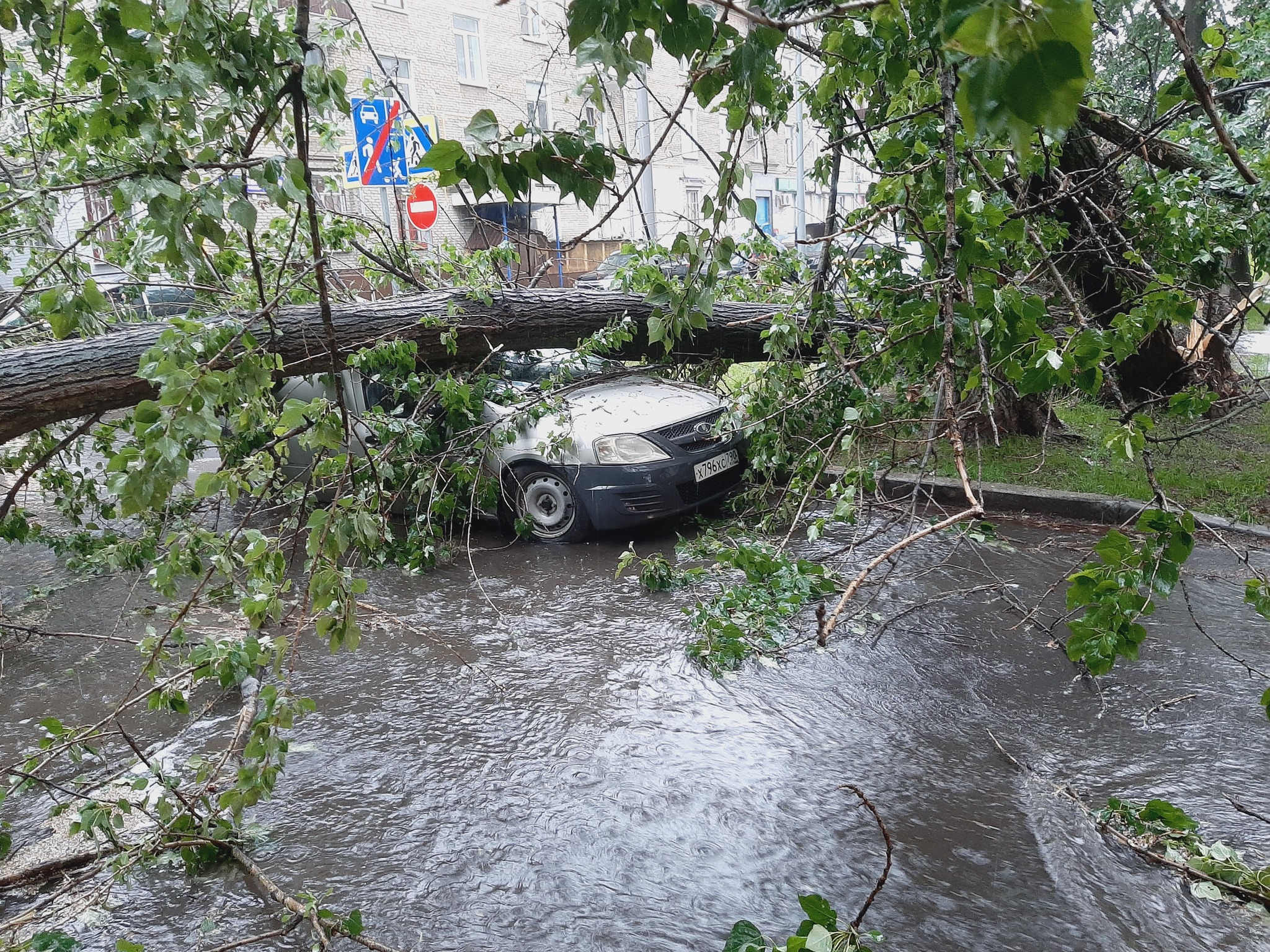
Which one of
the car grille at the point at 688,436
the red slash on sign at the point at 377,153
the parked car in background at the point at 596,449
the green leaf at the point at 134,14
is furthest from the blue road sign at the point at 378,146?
the green leaf at the point at 134,14

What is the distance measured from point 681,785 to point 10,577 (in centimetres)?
634

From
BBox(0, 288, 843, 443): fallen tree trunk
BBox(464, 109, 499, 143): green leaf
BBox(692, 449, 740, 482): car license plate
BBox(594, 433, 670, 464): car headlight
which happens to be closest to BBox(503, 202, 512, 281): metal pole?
BBox(0, 288, 843, 443): fallen tree trunk

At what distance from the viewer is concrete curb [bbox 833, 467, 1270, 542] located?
6.42 m

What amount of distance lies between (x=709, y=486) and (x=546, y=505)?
4.39 feet

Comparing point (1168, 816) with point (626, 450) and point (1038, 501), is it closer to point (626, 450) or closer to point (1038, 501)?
point (1038, 501)

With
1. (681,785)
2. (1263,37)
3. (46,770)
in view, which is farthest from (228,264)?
(1263,37)

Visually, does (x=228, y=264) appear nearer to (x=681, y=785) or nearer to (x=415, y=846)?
(x=415, y=846)

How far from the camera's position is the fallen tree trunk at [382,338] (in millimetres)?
4480

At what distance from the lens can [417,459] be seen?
18.3 feet

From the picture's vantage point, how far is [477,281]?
251 inches

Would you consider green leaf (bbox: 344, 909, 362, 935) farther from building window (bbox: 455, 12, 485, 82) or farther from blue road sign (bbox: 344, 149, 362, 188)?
building window (bbox: 455, 12, 485, 82)

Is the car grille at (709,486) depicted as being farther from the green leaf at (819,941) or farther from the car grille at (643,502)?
the green leaf at (819,941)

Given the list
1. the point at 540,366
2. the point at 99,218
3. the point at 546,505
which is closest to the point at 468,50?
the point at 540,366

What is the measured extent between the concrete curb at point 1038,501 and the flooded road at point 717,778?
922mm
